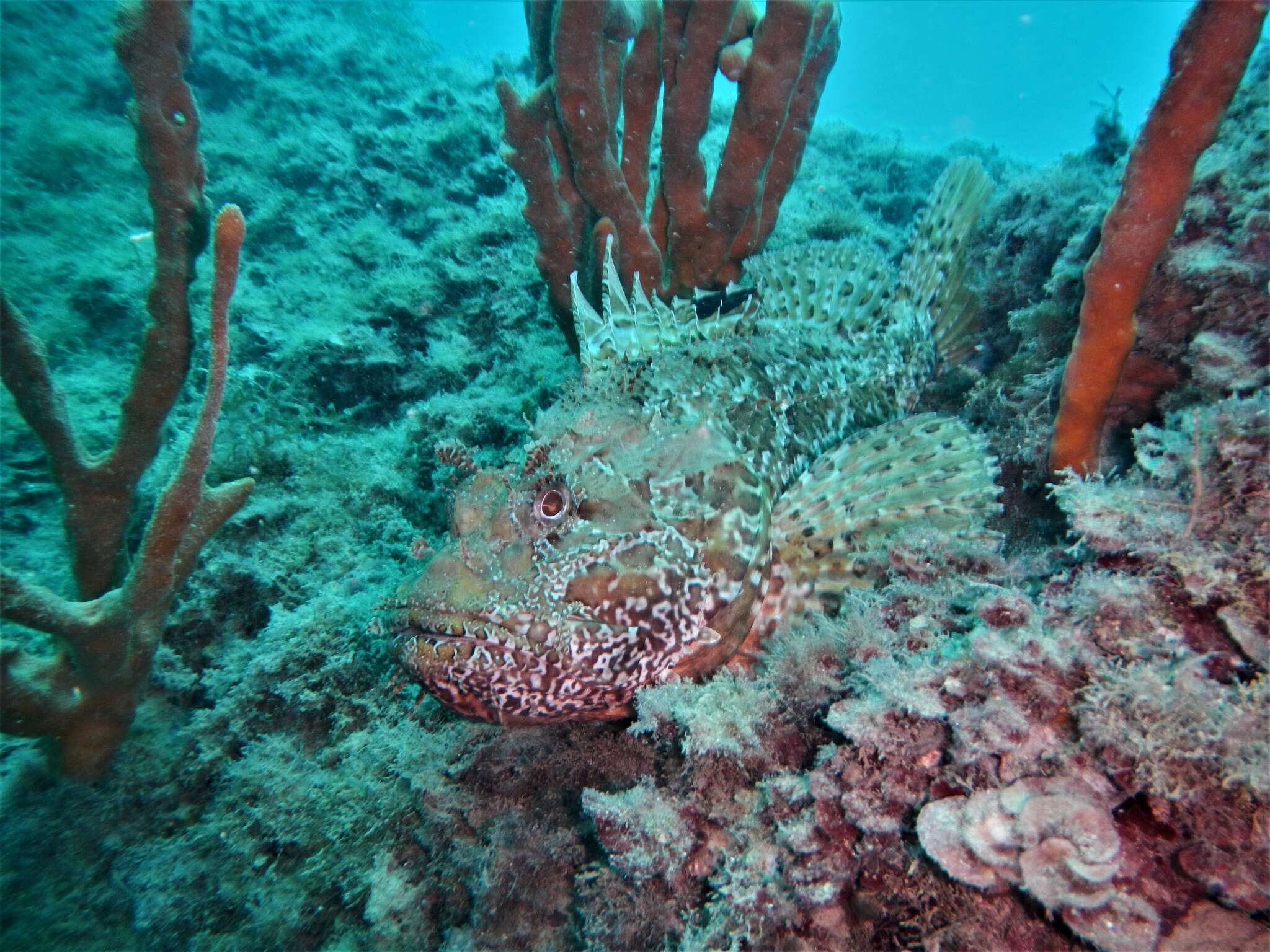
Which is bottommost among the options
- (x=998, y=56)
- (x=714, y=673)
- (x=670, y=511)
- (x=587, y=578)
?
(x=714, y=673)

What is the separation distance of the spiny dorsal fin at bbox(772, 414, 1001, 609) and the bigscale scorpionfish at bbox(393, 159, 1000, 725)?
11mm

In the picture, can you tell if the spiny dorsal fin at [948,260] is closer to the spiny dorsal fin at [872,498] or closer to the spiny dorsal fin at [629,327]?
the spiny dorsal fin at [872,498]

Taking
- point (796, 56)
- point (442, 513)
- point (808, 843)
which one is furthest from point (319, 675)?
point (796, 56)

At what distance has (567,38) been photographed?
4.46 metres

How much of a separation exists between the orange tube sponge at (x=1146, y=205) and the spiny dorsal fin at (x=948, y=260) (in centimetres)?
207

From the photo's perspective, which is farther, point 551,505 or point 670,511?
point 670,511

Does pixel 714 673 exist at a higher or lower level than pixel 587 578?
lower

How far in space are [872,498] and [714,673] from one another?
137 centimetres

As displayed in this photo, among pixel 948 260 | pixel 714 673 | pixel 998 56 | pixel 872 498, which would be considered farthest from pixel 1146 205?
pixel 998 56

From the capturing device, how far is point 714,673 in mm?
3418

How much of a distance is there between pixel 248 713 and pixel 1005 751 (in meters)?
4.28

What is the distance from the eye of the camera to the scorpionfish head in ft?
9.61

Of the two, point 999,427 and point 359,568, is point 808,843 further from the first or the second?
point 359,568

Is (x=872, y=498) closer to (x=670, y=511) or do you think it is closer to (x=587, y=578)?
(x=670, y=511)
